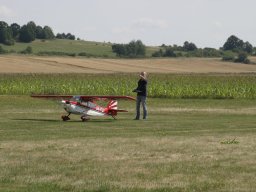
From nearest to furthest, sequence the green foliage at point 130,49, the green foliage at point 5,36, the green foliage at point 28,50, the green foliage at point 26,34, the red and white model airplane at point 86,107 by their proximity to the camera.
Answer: the red and white model airplane at point 86,107 < the green foliage at point 28,50 < the green foliage at point 5,36 < the green foliage at point 130,49 < the green foliage at point 26,34

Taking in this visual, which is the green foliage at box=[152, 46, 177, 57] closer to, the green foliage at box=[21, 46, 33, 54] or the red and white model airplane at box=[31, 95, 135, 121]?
the green foliage at box=[21, 46, 33, 54]

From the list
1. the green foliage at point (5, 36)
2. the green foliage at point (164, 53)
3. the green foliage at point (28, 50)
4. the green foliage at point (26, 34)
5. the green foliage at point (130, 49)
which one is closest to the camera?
the green foliage at point (28, 50)

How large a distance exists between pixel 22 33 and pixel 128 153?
420 ft

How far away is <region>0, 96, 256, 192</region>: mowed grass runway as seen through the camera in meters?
11.4

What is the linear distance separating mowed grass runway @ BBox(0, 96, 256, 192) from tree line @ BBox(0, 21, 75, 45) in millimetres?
104468

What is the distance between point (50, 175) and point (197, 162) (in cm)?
317

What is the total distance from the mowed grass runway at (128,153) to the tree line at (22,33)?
10447 cm

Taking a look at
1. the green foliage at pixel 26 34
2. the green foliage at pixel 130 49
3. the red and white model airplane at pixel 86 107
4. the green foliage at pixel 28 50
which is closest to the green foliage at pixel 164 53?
the green foliage at pixel 130 49

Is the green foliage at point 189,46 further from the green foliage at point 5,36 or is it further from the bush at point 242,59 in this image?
the green foliage at point 5,36

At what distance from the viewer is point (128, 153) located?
1488 cm

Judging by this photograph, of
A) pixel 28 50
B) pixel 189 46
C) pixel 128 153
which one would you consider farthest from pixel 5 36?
pixel 128 153

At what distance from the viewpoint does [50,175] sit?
1208cm

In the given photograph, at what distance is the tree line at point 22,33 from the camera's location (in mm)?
128125

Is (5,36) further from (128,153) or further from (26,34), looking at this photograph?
(128,153)
